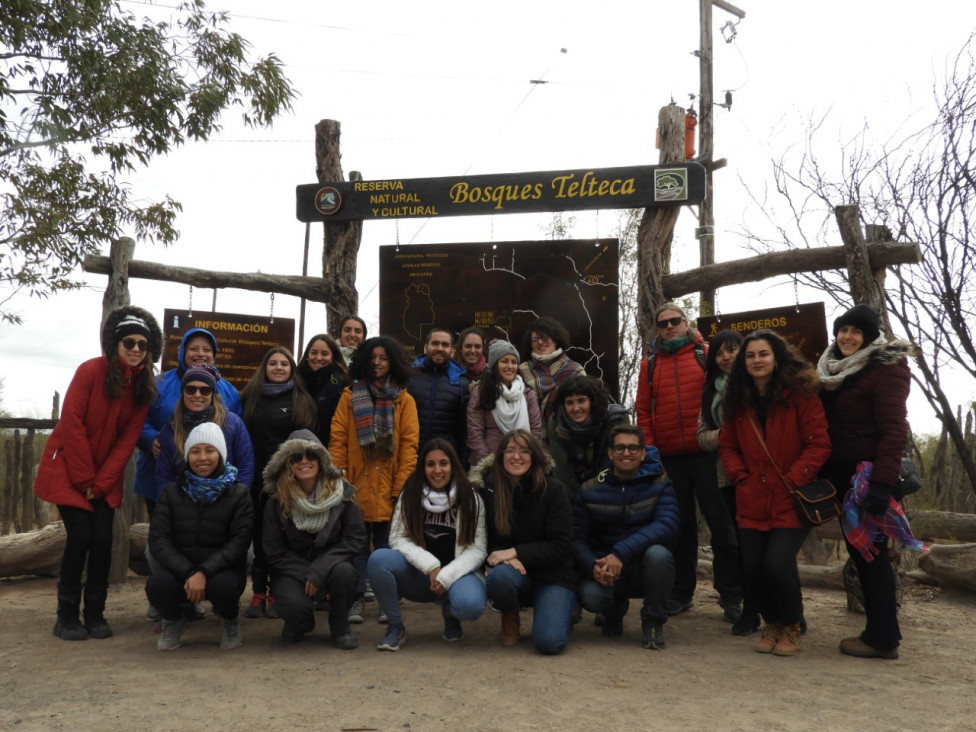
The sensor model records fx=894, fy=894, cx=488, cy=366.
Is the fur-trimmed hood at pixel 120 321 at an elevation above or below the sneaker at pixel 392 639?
above

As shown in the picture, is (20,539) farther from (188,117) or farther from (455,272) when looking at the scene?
(188,117)

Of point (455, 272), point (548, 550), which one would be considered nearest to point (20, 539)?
point (455, 272)

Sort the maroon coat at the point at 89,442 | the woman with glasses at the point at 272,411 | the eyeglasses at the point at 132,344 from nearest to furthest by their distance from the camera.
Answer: the maroon coat at the point at 89,442, the eyeglasses at the point at 132,344, the woman with glasses at the point at 272,411

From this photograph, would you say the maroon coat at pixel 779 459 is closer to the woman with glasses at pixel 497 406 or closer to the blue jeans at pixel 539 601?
the blue jeans at pixel 539 601

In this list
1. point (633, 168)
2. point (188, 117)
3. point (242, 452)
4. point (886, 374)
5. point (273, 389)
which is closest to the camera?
point (886, 374)

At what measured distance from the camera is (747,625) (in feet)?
18.0

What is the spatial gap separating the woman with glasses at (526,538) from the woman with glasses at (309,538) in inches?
32.3

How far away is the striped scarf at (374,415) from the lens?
5.69 meters

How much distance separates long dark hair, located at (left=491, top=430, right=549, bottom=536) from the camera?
5.17 m

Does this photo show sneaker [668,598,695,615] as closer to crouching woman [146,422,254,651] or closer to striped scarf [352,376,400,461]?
striped scarf [352,376,400,461]

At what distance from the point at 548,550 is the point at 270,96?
33.0 ft

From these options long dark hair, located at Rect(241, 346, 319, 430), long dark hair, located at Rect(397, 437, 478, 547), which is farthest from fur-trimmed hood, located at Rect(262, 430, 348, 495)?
long dark hair, located at Rect(241, 346, 319, 430)

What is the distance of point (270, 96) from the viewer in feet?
42.9

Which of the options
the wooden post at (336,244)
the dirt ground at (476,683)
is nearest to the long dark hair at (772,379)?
the dirt ground at (476,683)
